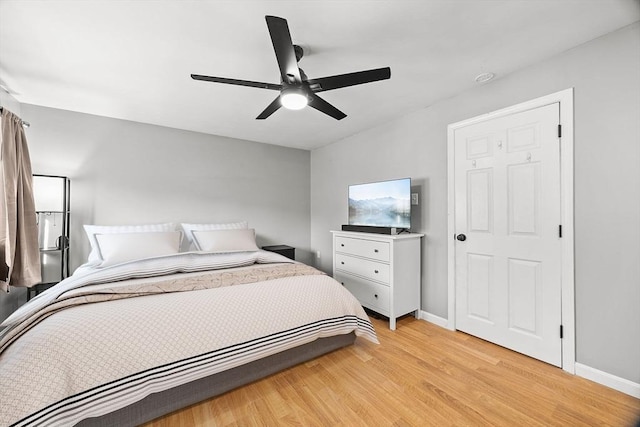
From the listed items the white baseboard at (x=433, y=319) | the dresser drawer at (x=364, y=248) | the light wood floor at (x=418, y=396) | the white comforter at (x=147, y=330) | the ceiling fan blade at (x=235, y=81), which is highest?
the ceiling fan blade at (x=235, y=81)

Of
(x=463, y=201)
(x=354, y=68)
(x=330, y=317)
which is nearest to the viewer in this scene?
(x=330, y=317)

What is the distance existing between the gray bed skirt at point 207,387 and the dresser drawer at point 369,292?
73cm

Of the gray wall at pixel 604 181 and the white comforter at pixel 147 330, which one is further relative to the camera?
the gray wall at pixel 604 181

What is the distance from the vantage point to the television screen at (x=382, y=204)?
2789 millimetres

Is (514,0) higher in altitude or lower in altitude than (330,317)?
higher

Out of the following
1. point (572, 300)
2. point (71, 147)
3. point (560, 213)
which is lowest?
point (572, 300)

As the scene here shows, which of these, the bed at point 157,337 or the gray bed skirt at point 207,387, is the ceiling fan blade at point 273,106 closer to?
the bed at point 157,337

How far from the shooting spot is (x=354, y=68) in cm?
210

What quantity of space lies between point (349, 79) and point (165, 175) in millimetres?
2894

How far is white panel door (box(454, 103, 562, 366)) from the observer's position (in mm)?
1960

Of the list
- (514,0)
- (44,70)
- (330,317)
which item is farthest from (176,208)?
(514,0)

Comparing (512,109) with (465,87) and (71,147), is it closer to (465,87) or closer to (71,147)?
(465,87)

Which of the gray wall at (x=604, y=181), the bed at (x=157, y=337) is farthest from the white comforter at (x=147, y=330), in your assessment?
the gray wall at (x=604, y=181)

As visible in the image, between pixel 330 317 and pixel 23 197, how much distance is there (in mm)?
2676
